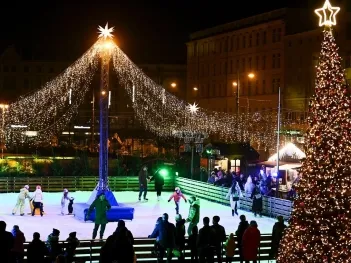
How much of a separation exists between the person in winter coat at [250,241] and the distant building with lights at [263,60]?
41899 millimetres

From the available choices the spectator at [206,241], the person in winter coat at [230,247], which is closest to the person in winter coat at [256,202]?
the person in winter coat at [230,247]

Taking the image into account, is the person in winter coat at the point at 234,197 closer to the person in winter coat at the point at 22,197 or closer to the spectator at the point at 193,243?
the person in winter coat at the point at 22,197

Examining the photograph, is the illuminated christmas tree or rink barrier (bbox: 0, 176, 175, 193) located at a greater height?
the illuminated christmas tree

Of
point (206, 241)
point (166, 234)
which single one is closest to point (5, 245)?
point (166, 234)

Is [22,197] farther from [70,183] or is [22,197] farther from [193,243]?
[70,183]

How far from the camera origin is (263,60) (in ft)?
254

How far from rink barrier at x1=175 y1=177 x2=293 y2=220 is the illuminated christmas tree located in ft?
38.4

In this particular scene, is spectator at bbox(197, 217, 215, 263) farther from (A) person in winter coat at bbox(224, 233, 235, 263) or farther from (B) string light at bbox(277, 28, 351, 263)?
(B) string light at bbox(277, 28, 351, 263)

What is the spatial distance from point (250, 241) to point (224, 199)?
1742 cm

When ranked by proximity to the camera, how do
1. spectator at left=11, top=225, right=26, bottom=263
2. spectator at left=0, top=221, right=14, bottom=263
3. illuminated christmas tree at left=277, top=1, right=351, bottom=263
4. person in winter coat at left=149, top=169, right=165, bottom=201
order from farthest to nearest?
1. person in winter coat at left=149, top=169, right=165, bottom=201
2. spectator at left=11, top=225, right=26, bottom=263
3. spectator at left=0, top=221, right=14, bottom=263
4. illuminated christmas tree at left=277, top=1, right=351, bottom=263

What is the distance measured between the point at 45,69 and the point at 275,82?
41.7 metres

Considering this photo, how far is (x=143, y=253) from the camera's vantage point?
62.5 feet

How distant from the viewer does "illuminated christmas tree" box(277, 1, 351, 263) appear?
13.9m

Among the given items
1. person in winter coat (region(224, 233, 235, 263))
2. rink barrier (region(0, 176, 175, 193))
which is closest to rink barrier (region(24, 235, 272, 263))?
person in winter coat (region(224, 233, 235, 263))
